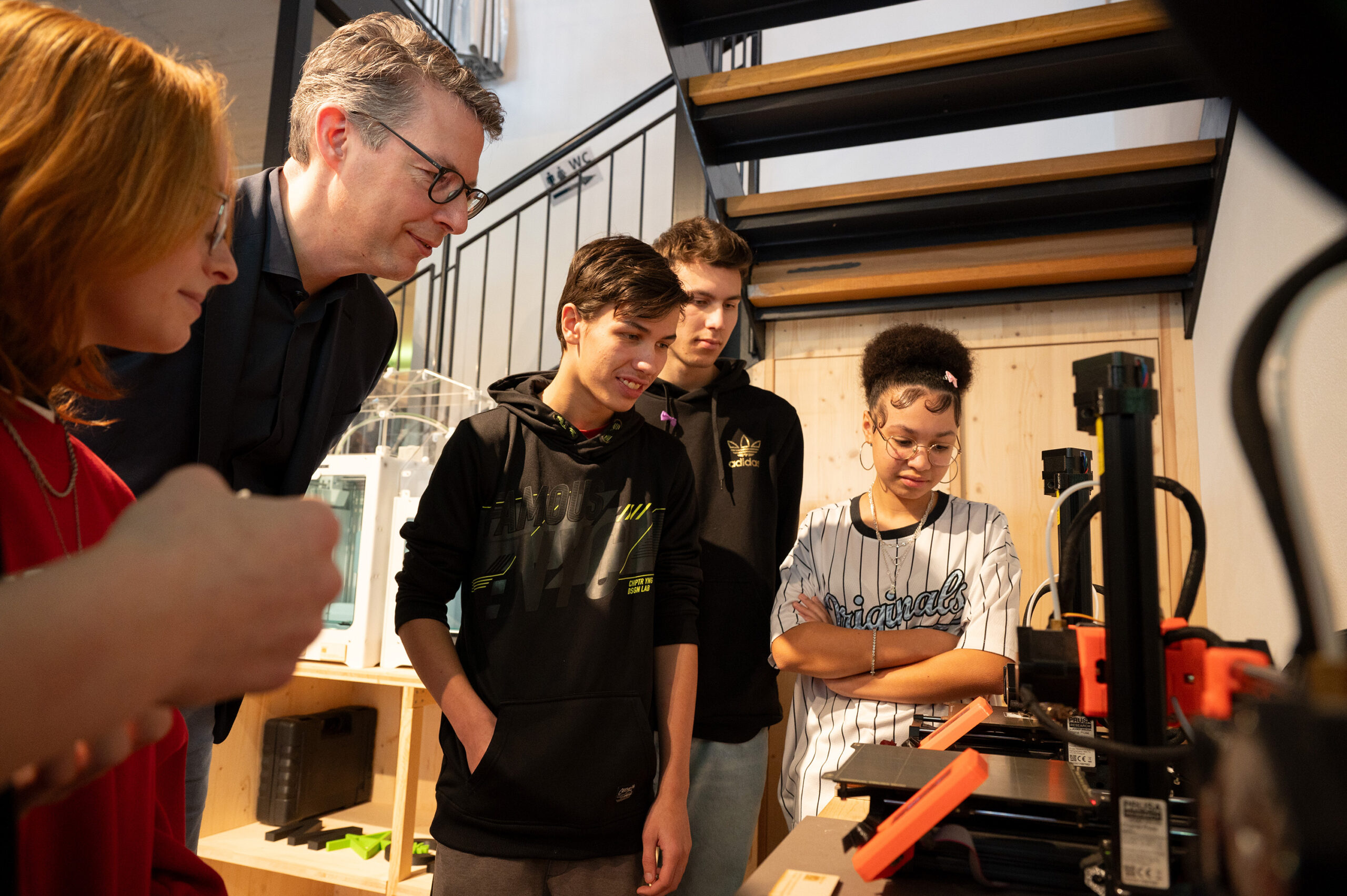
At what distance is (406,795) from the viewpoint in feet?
7.35

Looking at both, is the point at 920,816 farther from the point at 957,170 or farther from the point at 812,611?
the point at 957,170

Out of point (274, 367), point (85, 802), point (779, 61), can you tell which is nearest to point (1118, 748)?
point (85, 802)

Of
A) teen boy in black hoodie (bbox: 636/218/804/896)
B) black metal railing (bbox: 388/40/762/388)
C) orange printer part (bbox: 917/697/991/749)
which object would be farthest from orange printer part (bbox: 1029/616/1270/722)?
black metal railing (bbox: 388/40/762/388)

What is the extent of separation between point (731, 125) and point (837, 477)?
4.79 feet

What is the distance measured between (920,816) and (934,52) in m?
2.13

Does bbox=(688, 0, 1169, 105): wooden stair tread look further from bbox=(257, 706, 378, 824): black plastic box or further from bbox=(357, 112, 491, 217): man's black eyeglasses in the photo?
bbox=(257, 706, 378, 824): black plastic box

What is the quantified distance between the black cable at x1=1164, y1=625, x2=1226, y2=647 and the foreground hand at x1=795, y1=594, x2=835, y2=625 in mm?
1013

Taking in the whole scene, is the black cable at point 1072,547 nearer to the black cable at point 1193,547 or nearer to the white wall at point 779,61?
the black cable at point 1193,547

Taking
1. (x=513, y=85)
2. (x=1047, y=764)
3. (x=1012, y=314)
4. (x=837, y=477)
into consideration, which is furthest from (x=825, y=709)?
(x=513, y=85)

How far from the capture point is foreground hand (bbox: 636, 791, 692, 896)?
4.26 ft

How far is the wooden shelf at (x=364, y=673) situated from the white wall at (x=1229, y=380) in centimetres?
204

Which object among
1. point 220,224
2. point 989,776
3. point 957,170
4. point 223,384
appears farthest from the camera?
point 957,170

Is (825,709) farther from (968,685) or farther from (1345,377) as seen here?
(1345,377)

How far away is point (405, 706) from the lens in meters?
2.27
